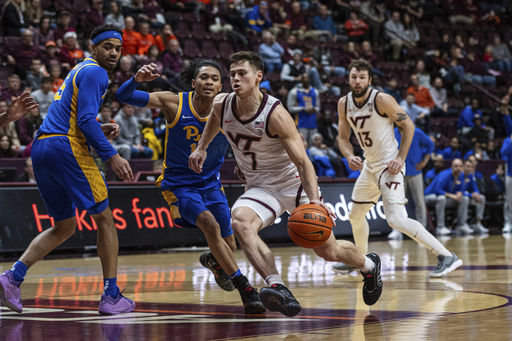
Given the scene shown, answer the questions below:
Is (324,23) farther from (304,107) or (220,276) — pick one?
(220,276)

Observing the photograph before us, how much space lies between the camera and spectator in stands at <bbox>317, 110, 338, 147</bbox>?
17.2 m

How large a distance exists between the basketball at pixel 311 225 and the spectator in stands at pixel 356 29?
1727cm

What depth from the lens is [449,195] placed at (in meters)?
15.8

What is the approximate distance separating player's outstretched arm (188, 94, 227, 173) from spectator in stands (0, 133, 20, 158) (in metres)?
7.63

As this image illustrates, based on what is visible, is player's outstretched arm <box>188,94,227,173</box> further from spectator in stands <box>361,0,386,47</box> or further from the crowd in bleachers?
spectator in stands <box>361,0,386,47</box>

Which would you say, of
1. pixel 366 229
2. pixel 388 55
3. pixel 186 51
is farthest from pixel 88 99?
pixel 388 55

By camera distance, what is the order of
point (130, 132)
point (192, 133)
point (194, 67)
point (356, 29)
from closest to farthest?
point (192, 133) → point (194, 67) → point (130, 132) → point (356, 29)

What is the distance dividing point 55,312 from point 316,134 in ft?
36.5

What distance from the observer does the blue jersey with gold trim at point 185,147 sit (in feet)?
21.4

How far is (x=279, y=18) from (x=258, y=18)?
112cm

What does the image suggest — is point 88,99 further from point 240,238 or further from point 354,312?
point 354,312

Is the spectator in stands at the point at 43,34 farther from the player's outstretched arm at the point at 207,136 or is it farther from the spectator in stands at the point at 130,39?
the player's outstretched arm at the point at 207,136

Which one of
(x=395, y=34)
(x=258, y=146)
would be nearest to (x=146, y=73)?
(x=258, y=146)

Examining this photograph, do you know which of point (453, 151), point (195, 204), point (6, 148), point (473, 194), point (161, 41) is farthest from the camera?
point (453, 151)
